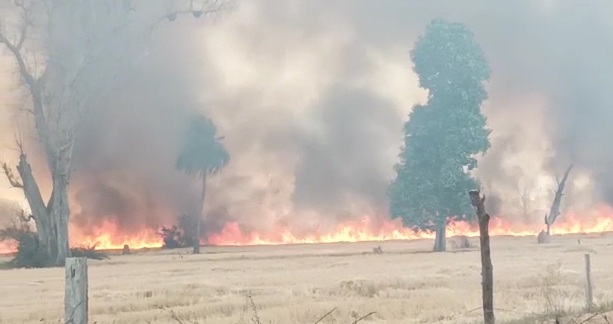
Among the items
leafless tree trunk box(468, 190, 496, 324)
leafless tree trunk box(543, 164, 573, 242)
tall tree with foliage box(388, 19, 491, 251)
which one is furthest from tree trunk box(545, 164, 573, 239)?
leafless tree trunk box(468, 190, 496, 324)

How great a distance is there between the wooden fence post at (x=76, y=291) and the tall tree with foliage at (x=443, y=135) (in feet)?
149

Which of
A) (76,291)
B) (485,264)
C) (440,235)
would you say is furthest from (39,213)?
(76,291)

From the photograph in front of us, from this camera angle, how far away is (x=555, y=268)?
29.8 metres

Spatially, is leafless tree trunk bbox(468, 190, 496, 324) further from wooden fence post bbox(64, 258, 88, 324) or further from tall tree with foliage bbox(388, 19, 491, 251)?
tall tree with foliage bbox(388, 19, 491, 251)

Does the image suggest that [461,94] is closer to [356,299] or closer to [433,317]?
[356,299]

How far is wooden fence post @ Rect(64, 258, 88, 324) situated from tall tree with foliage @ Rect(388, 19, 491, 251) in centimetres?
4531

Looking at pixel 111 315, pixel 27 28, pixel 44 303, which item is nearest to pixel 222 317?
pixel 111 315

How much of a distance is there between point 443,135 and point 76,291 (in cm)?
4722

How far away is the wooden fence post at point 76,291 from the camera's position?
9.30 meters

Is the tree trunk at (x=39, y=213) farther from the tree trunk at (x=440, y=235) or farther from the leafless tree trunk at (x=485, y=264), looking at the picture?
the leafless tree trunk at (x=485, y=264)

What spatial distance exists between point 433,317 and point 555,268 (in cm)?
1344

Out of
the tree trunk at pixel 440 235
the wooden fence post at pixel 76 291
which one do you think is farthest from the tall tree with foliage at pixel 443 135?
the wooden fence post at pixel 76 291

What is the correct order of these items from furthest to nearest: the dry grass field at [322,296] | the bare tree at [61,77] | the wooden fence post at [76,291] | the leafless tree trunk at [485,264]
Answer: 1. the bare tree at [61,77]
2. the dry grass field at [322,296]
3. the leafless tree trunk at [485,264]
4. the wooden fence post at [76,291]

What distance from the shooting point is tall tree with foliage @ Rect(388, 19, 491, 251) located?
2126 inches
